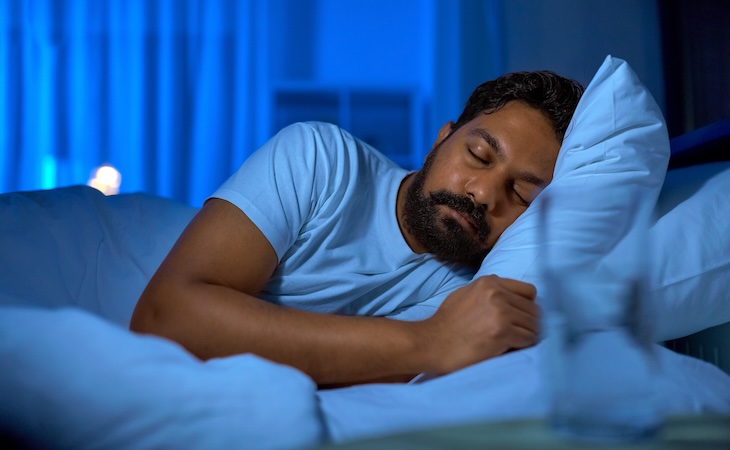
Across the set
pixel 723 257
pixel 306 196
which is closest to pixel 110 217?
pixel 306 196

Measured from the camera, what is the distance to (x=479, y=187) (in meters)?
1.23

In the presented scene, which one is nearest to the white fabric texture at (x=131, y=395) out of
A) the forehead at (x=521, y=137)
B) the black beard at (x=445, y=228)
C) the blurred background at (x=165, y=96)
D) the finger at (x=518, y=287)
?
the finger at (x=518, y=287)

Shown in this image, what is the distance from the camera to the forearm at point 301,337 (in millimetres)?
898

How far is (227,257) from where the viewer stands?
102cm

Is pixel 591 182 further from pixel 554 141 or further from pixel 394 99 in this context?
pixel 394 99

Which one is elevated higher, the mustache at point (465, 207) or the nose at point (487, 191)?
the nose at point (487, 191)

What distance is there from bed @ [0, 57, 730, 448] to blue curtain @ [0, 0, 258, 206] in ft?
7.33

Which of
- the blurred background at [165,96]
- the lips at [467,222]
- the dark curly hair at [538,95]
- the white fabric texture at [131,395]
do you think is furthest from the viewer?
the blurred background at [165,96]

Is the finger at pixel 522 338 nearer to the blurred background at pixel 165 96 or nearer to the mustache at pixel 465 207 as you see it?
the mustache at pixel 465 207

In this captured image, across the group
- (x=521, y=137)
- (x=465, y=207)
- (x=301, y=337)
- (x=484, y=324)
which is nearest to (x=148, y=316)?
(x=301, y=337)

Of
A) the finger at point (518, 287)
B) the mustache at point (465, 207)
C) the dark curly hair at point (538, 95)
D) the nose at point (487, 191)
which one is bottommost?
the finger at point (518, 287)

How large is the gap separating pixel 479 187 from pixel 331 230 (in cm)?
27

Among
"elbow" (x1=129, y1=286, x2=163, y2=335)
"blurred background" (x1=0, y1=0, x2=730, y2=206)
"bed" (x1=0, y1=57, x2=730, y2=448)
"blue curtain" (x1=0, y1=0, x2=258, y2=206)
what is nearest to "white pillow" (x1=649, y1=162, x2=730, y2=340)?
"bed" (x1=0, y1=57, x2=730, y2=448)

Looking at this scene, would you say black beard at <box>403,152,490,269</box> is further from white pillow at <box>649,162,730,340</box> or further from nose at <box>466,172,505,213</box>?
white pillow at <box>649,162,730,340</box>
